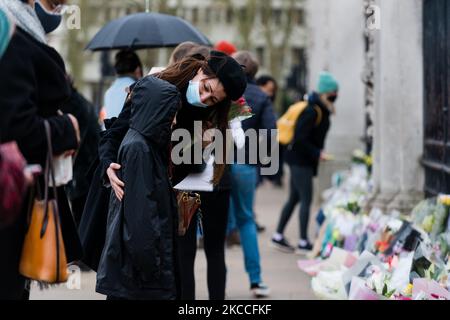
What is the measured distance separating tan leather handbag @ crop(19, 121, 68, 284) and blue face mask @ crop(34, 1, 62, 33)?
531 millimetres

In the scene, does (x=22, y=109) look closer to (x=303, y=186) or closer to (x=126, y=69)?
(x=126, y=69)

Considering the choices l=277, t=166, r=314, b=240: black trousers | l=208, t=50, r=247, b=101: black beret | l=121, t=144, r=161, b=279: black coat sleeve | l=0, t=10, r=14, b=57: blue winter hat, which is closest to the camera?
l=0, t=10, r=14, b=57: blue winter hat

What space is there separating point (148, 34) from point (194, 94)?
142 inches

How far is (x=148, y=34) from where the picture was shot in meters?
9.02

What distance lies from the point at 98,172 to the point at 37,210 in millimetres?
1429

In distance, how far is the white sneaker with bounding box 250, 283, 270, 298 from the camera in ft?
28.3

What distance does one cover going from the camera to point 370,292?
710 cm

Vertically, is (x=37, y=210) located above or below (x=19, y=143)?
below

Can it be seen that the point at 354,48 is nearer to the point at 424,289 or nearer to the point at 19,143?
the point at 424,289

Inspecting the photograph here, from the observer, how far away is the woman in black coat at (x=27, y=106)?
3963 millimetres

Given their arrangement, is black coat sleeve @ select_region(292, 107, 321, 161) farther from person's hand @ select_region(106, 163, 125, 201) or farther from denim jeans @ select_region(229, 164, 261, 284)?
person's hand @ select_region(106, 163, 125, 201)

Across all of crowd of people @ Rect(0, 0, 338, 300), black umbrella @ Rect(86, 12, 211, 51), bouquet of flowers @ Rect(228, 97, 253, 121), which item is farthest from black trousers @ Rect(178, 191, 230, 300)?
black umbrella @ Rect(86, 12, 211, 51)

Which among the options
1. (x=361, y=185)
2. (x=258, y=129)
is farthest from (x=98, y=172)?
(x=361, y=185)

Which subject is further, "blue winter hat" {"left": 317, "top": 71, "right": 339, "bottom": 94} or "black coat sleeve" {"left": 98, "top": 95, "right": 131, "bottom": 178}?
"blue winter hat" {"left": 317, "top": 71, "right": 339, "bottom": 94}
